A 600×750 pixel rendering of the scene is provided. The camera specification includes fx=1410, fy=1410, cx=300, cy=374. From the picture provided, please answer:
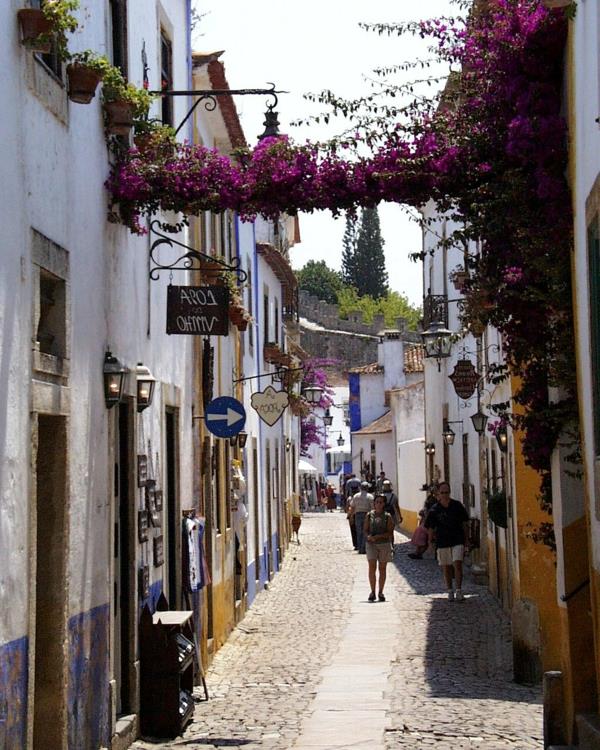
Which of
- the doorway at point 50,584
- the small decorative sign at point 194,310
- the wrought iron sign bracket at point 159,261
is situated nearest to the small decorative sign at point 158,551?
the small decorative sign at point 194,310

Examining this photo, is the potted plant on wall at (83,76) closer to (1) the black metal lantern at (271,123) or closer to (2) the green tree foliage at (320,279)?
(1) the black metal lantern at (271,123)

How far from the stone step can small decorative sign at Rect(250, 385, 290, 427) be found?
12245 mm

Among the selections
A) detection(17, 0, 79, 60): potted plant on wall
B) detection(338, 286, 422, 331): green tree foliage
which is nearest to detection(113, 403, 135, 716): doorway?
detection(17, 0, 79, 60): potted plant on wall

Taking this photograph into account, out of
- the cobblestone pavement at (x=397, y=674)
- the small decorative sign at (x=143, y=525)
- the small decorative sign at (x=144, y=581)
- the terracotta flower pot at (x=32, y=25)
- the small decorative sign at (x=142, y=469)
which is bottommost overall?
the cobblestone pavement at (x=397, y=674)

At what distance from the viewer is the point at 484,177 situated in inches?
396

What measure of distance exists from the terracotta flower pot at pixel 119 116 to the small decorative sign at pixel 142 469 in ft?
8.79

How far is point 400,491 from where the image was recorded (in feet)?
151

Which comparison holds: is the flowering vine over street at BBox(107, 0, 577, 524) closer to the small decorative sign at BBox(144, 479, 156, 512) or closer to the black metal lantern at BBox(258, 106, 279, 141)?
the black metal lantern at BBox(258, 106, 279, 141)

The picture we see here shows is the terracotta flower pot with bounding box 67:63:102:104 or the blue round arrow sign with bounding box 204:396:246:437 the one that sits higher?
the terracotta flower pot with bounding box 67:63:102:104

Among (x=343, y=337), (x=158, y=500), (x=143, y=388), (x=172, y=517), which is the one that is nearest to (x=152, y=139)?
(x=143, y=388)

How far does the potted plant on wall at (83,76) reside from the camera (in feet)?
29.0

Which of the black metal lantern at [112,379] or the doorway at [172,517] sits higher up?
the black metal lantern at [112,379]

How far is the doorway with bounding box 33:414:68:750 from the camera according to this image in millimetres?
8281

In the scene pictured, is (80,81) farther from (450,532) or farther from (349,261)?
(349,261)
